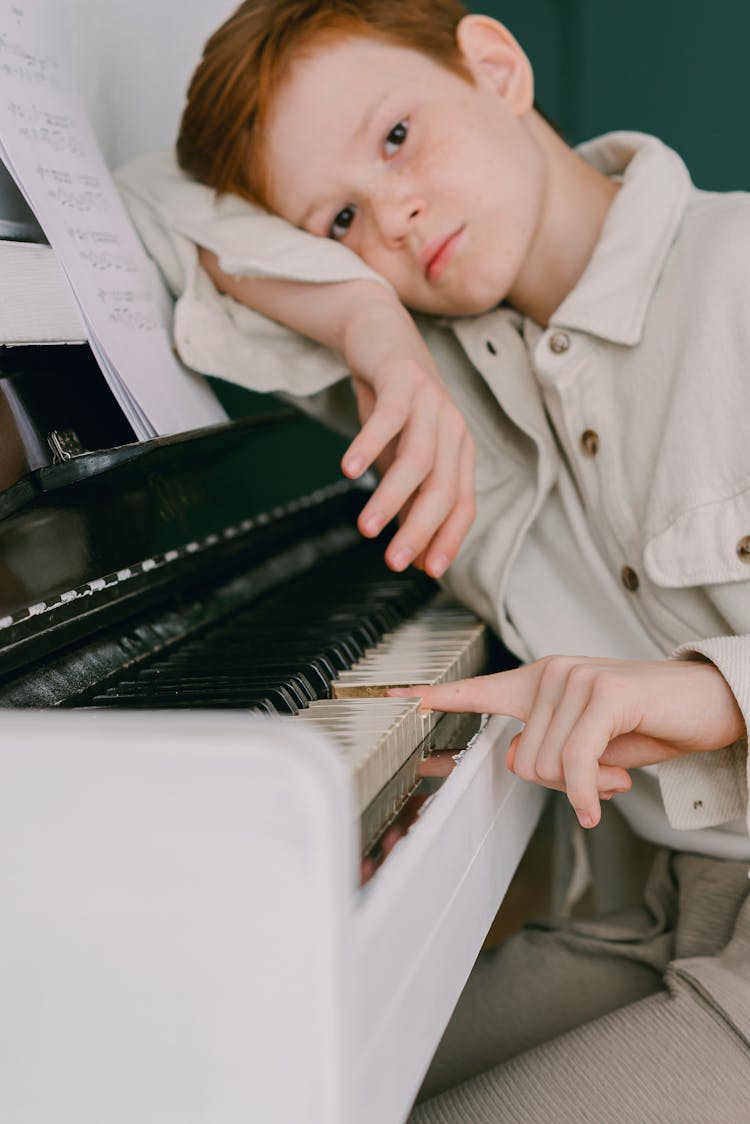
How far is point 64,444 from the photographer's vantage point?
2.42 ft

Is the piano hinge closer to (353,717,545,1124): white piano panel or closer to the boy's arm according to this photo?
→ the boy's arm

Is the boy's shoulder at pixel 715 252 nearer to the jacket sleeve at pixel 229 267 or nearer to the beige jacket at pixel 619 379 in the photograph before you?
the beige jacket at pixel 619 379

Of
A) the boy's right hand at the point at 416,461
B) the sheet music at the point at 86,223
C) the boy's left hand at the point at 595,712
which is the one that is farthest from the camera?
the sheet music at the point at 86,223

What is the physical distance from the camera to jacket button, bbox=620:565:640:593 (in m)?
0.98

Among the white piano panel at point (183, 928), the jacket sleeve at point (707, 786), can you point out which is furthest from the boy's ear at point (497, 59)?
the white piano panel at point (183, 928)

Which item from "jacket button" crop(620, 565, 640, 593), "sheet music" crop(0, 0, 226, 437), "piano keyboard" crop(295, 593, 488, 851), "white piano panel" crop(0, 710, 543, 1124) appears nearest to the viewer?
"white piano panel" crop(0, 710, 543, 1124)

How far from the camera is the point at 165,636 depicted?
0.85 metres

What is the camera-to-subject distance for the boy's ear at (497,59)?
1.10m

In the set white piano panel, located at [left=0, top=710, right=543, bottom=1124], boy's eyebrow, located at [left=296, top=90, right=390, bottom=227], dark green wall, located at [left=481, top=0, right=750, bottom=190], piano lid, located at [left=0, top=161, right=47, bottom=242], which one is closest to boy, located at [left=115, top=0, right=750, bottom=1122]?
boy's eyebrow, located at [left=296, top=90, right=390, bottom=227]

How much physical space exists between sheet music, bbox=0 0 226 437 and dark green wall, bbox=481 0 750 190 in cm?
102

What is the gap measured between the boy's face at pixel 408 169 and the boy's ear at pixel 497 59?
0.03m

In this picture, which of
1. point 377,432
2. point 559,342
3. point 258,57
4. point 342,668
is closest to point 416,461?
point 377,432

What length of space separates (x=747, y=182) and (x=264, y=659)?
1373mm

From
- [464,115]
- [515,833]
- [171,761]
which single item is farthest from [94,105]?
[171,761]
